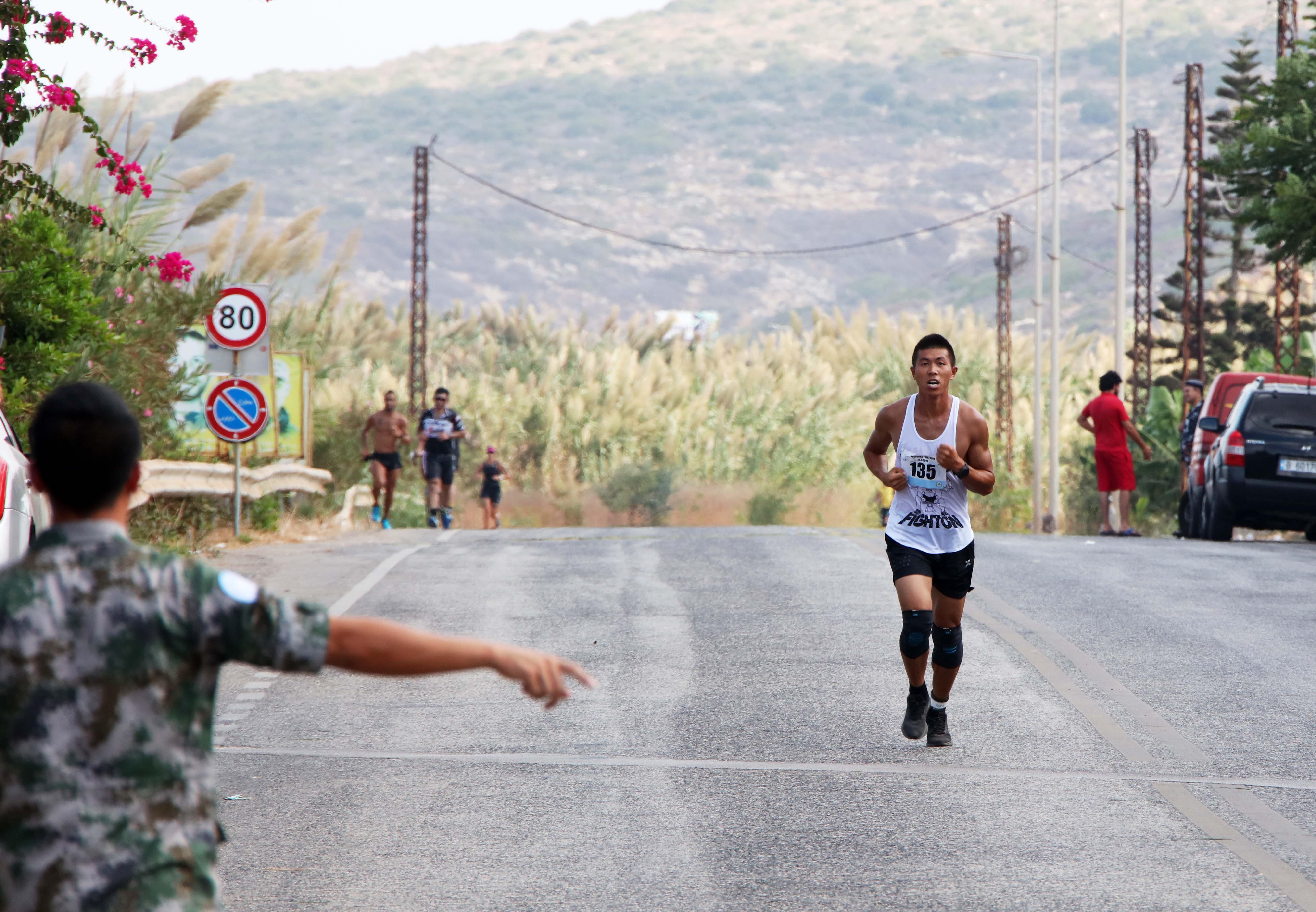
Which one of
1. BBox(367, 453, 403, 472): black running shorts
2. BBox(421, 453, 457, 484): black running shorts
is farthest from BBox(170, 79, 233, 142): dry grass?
BBox(421, 453, 457, 484): black running shorts

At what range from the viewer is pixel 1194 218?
38.8 m

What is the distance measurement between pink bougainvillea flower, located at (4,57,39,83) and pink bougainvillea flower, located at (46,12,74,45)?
0.24 meters

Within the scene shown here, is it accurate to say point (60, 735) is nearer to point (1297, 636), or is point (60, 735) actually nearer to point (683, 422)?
point (1297, 636)

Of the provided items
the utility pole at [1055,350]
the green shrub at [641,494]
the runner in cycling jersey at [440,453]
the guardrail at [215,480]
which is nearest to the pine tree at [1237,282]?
the utility pole at [1055,350]

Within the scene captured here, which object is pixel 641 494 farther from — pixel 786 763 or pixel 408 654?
pixel 408 654

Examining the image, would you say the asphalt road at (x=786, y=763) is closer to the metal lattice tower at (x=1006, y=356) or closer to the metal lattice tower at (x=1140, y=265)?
the metal lattice tower at (x=1140, y=265)

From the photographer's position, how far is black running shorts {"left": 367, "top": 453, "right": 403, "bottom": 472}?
83.0 feet

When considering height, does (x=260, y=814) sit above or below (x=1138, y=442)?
below

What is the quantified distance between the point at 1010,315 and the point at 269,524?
28.3 meters

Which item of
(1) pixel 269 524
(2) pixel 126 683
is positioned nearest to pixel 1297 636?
(2) pixel 126 683

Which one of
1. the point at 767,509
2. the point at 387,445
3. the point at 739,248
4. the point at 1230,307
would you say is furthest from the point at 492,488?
the point at 739,248

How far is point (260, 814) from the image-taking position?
698cm

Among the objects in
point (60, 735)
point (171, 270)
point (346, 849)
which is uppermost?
point (171, 270)

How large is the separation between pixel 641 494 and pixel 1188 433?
43.6ft
